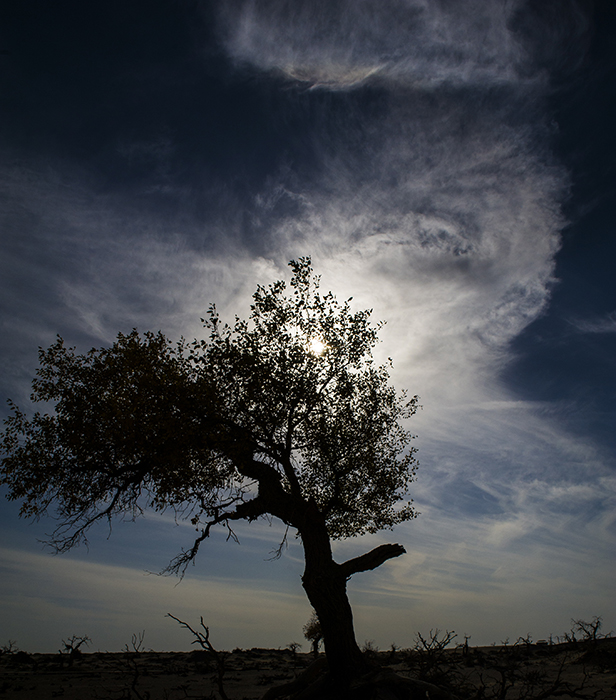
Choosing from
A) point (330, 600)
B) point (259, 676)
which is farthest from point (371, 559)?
point (259, 676)

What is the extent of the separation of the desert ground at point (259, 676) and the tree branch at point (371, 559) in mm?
3211

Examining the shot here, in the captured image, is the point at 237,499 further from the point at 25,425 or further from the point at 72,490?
the point at 25,425

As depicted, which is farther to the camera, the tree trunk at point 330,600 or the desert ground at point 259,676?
the desert ground at point 259,676

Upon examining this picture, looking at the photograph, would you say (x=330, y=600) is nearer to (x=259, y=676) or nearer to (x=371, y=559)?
(x=371, y=559)

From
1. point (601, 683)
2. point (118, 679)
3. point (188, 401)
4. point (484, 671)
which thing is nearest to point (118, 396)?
point (188, 401)

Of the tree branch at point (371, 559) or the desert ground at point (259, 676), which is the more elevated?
the tree branch at point (371, 559)

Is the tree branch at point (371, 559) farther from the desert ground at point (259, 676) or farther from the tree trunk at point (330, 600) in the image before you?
the desert ground at point (259, 676)

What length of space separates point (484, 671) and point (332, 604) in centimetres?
1551

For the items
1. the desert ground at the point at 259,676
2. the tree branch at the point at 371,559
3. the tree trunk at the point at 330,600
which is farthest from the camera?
the tree branch at the point at 371,559

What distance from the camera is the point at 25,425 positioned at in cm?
1802

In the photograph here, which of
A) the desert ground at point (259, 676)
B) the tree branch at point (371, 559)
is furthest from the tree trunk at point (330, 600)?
the desert ground at point (259, 676)

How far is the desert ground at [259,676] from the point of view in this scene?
14953mm

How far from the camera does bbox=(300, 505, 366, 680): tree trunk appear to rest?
14.8 metres

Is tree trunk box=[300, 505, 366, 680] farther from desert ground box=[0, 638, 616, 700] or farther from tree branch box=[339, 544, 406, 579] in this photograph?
desert ground box=[0, 638, 616, 700]
